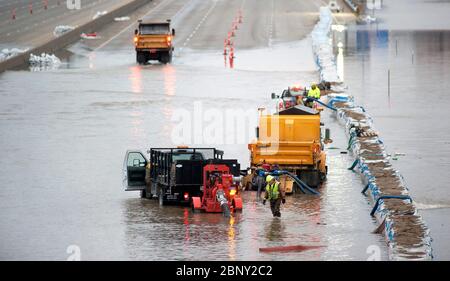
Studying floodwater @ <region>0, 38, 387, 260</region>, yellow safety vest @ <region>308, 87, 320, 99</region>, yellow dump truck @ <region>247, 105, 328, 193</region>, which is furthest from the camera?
yellow safety vest @ <region>308, 87, 320, 99</region>

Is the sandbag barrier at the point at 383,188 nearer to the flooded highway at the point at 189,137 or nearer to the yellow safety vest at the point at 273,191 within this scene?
the flooded highway at the point at 189,137

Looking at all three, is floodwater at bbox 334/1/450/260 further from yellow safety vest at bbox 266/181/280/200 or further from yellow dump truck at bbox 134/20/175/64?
yellow dump truck at bbox 134/20/175/64

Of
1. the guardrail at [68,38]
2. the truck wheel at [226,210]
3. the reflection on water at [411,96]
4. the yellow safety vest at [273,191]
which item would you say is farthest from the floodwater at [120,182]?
the guardrail at [68,38]

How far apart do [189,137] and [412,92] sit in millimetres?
21635

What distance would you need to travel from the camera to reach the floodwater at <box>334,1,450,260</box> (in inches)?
1804

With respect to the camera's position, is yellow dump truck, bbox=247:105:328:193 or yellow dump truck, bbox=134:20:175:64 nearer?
yellow dump truck, bbox=247:105:328:193

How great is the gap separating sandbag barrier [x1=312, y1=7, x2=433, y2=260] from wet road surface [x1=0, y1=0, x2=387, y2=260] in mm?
529

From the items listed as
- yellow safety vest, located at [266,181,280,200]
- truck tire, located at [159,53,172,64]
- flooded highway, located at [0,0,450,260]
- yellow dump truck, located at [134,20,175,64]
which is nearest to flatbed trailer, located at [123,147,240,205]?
flooded highway, located at [0,0,450,260]

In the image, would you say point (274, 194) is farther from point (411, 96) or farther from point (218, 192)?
point (411, 96)

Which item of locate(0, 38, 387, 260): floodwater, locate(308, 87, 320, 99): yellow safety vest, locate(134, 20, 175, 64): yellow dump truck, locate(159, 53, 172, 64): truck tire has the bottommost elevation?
locate(0, 38, 387, 260): floodwater

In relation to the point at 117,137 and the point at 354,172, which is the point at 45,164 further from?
the point at 354,172

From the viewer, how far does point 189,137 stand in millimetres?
56312

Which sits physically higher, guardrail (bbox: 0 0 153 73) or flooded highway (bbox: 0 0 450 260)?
guardrail (bbox: 0 0 153 73)

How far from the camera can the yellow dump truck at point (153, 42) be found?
87.1 meters
